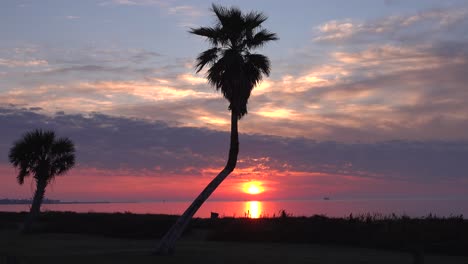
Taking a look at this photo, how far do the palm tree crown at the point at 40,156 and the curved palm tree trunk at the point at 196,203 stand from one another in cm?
1488

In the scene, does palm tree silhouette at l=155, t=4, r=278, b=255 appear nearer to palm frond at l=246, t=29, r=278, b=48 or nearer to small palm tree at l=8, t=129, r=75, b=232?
palm frond at l=246, t=29, r=278, b=48

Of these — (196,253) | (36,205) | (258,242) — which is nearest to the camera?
(196,253)

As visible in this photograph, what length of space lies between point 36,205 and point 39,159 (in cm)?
262

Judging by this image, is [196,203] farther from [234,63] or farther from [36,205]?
[36,205]

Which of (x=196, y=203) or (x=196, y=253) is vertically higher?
(x=196, y=203)

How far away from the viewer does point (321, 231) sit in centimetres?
2752

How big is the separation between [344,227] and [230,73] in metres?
10.3

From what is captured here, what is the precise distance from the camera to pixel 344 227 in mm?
27203

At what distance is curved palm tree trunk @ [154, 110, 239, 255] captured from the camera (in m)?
20.5

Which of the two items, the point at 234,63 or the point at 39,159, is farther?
the point at 39,159

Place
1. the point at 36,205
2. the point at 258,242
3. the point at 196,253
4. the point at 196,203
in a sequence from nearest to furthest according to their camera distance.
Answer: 1. the point at 196,203
2. the point at 196,253
3. the point at 258,242
4. the point at 36,205

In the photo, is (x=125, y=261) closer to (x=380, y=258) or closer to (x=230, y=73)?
(x=230, y=73)

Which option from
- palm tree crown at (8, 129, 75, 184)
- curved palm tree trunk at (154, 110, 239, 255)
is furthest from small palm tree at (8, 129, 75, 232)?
curved palm tree trunk at (154, 110, 239, 255)

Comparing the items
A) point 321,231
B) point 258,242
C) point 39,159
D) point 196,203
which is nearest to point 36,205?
point 39,159
